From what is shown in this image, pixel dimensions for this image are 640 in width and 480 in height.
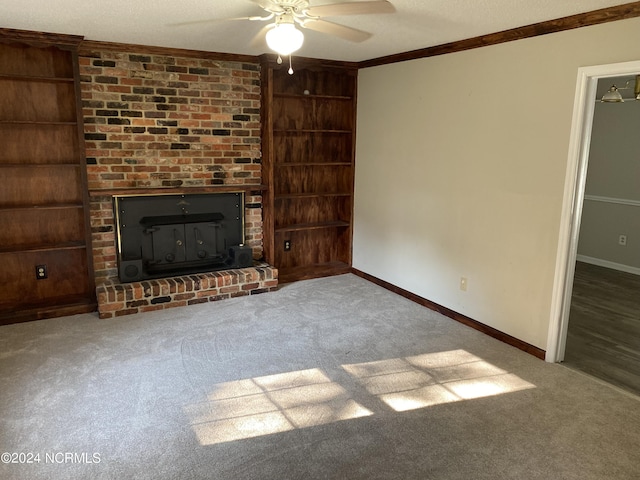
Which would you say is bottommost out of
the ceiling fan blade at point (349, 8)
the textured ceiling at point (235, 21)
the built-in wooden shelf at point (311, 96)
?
the built-in wooden shelf at point (311, 96)

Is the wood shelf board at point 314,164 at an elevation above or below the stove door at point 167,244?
above

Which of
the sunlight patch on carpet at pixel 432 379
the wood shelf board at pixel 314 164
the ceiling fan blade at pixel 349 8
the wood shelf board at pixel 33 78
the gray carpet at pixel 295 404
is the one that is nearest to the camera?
the gray carpet at pixel 295 404

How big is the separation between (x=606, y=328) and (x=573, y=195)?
1.56 m

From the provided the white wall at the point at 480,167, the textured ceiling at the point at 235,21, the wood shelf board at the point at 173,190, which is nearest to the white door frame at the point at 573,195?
the white wall at the point at 480,167

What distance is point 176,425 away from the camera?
2.65 meters

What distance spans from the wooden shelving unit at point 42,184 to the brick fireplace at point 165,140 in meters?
0.15

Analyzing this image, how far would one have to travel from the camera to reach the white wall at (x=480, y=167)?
10.9 ft

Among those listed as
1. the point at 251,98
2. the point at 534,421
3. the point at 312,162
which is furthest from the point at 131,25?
the point at 534,421

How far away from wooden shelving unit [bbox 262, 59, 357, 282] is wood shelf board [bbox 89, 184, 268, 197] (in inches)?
10.0

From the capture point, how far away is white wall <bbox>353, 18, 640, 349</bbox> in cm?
333

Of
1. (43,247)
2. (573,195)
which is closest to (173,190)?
(43,247)

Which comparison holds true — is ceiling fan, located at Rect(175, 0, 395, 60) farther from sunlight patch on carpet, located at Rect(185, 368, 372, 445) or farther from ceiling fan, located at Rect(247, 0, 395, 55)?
sunlight patch on carpet, located at Rect(185, 368, 372, 445)

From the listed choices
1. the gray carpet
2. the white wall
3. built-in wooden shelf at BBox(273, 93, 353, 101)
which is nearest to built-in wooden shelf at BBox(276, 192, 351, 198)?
the white wall

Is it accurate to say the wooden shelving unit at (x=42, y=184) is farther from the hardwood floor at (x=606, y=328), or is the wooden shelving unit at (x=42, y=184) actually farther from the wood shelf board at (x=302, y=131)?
A: the hardwood floor at (x=606, y=328)
